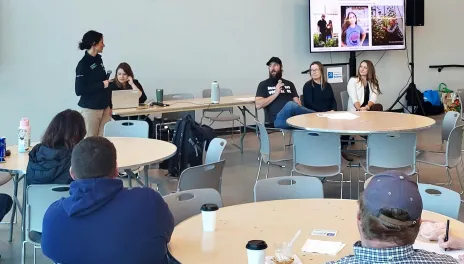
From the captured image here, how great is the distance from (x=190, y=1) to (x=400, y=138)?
4633 mm

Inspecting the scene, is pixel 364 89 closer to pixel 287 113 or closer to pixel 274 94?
pixel 274 94

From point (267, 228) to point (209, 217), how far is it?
28 cm

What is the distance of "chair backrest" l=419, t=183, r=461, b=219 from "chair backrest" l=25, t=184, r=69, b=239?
1960 mm

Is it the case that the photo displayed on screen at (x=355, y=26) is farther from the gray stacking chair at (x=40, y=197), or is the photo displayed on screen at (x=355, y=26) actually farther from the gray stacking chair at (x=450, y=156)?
the gray stacking chair at (x=40, y=197)

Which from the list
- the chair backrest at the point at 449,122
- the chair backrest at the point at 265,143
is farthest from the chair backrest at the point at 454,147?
the chair backrest at the point at 265,143

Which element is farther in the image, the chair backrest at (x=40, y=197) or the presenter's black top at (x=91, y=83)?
the presenter's black top at (x=91, y=83)

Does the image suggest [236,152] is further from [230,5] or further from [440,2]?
[440,2]

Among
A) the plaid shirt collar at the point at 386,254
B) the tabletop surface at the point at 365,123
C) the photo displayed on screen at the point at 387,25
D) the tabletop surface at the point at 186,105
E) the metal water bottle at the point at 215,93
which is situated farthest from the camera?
the photo displayed on screen at the point at 387,25

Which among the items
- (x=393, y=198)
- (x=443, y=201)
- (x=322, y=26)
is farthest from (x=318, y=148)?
(x=322, y=26)

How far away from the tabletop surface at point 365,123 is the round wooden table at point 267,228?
86.9 inches

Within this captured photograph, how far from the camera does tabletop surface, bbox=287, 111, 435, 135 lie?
5293 millimetres

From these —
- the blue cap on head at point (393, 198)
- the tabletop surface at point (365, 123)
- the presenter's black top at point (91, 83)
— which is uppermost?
the presenter's black top at point (91, 83)

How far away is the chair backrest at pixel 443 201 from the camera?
10.2ft

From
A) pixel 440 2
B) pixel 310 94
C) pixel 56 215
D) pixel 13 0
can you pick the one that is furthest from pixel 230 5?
pixel 56 215
